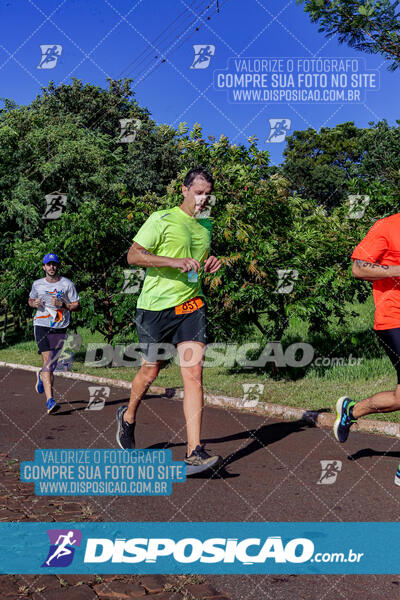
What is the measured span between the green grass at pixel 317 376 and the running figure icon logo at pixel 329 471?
172 cm

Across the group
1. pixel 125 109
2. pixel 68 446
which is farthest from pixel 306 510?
pixel 125 109

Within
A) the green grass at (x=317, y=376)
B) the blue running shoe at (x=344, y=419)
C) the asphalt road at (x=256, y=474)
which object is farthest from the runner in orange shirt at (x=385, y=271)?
the green grass at (x=317, y=376)

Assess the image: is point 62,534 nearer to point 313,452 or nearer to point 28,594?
point 28,594

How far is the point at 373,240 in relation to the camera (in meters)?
4.99

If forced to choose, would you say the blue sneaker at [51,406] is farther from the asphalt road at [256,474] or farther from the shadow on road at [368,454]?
the shadow on road at [368,454]

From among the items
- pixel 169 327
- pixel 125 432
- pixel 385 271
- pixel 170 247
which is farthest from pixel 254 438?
pixel 385 271

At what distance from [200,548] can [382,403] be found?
227 cm

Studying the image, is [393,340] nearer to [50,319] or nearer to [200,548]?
[200,548]

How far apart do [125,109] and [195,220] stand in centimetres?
4981

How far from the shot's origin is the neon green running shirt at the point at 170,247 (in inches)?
205

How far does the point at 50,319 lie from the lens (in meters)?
8.39

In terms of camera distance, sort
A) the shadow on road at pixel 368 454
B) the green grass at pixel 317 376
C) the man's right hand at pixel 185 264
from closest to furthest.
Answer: the man's right hand at pixel 185 264 → the shadow on road at pixel 368 454 → the green grass at pixel 317 376

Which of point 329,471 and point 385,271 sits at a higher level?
point 385,271

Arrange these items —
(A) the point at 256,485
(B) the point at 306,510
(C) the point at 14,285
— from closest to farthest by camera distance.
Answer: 1. (B) the point at 306,510
2. (A) the point at 256,485
3. (C) the point at 14,285
